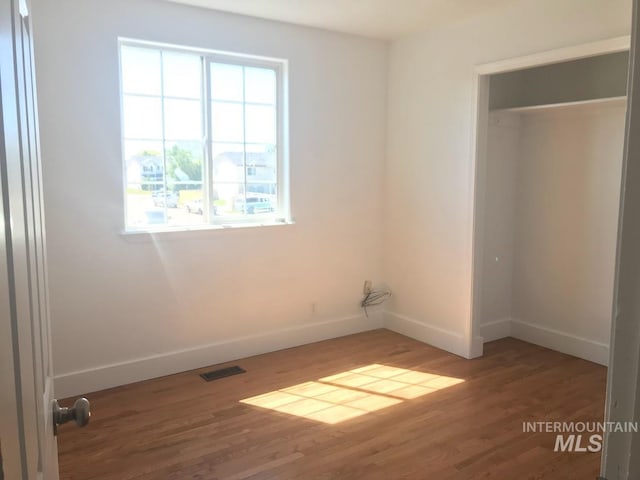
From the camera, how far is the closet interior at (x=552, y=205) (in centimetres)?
399

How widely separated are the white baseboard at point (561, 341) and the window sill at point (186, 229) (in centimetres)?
239

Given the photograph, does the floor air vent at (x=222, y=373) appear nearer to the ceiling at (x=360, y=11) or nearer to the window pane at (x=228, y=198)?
the window pane at (x=228, y=198)

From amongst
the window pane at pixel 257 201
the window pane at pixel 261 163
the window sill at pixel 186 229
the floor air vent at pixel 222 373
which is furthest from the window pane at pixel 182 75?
the floor air vent at pixel 222 373

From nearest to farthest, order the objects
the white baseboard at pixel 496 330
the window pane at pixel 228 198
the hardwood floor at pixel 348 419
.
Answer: the hardwood floor at pixel 348 419, the window pane at pixel 228 198, the white baseboard at pixel 496 330

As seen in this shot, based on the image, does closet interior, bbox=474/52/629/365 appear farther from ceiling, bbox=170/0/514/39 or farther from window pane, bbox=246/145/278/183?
window pane, bbox=246/145/278/183

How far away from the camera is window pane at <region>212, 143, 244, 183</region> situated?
160 inches

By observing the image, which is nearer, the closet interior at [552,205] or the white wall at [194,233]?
the white wall at [194,233]

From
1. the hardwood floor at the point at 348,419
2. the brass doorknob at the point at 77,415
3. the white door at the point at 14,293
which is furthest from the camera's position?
the hardwood floor at the point at 348,419

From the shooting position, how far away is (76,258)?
345 centimetres

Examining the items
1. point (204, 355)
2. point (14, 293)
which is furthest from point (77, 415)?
point (204, 355)

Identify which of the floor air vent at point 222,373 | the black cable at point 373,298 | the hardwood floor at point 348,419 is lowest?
A: the hardwood floor at point 348,419

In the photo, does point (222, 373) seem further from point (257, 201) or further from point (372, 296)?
point (372, 296)

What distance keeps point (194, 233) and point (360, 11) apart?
2087mm

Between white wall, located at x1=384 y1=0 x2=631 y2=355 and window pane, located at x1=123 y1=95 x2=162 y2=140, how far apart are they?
2156 mm
